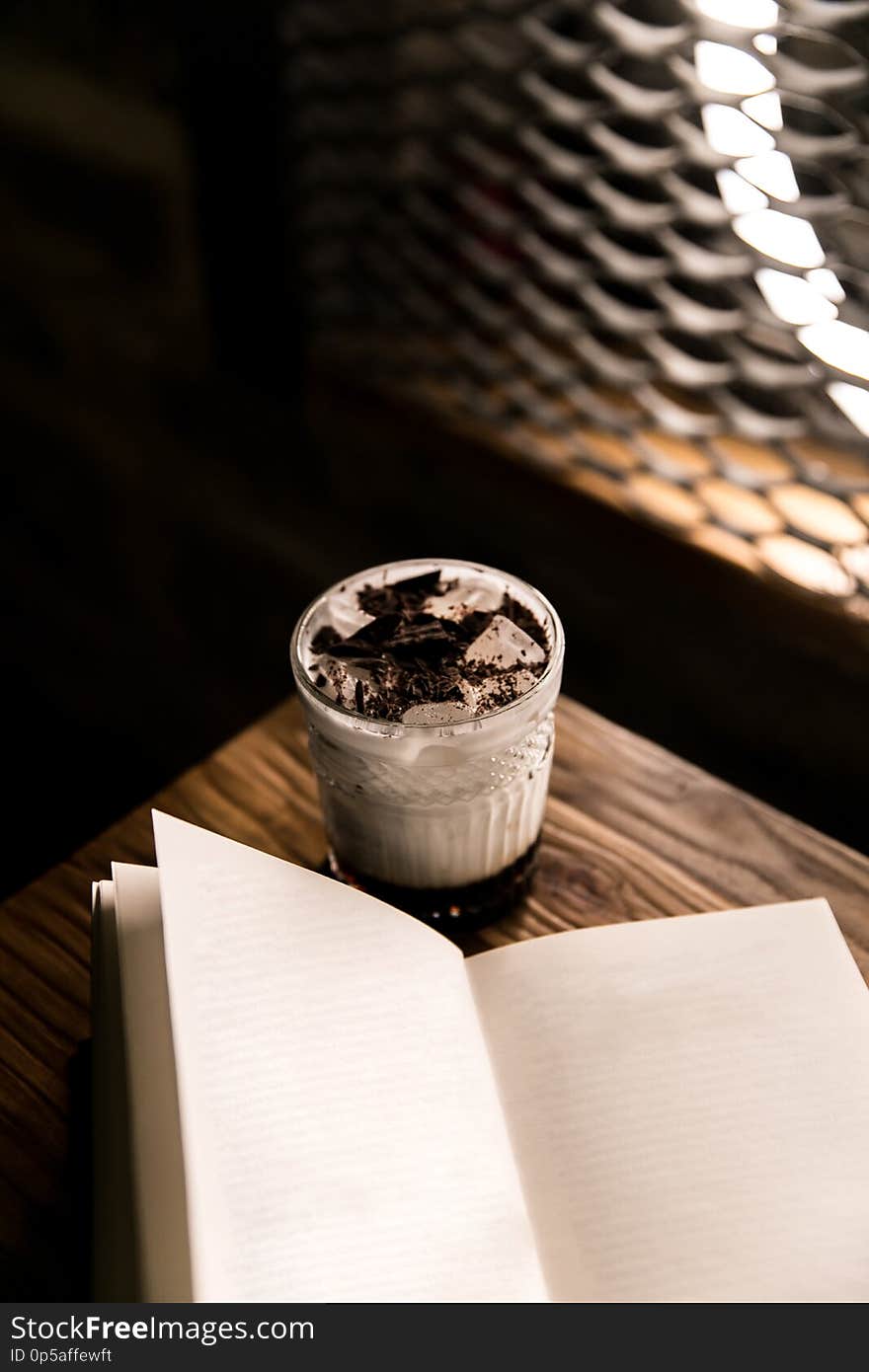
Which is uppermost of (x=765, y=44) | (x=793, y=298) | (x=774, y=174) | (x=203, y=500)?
(x=765, y=44)

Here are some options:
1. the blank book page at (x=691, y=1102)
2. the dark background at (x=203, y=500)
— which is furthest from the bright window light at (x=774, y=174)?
the blank book page at (x=691, y=1102)

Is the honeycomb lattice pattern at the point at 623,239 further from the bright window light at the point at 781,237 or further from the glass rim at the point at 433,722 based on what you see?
the glass rim at the point at 433,722

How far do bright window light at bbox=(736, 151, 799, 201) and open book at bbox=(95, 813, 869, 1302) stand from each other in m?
0.84

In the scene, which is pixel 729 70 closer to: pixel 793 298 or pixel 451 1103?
pixel 793 298

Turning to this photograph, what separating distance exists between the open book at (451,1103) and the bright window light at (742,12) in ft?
3.01

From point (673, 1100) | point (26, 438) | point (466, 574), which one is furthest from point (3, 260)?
point (673, 1100)

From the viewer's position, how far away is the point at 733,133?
1.26 metres

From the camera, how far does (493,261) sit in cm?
158

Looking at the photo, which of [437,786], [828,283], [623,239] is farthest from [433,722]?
[623,239]

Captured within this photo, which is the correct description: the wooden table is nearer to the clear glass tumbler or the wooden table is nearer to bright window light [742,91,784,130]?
the clear glass tumbler

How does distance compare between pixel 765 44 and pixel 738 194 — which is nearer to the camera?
pixel 765 44

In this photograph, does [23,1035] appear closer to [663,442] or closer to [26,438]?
[663,442]

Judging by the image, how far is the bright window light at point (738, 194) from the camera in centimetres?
125

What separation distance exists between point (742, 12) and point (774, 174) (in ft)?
0.50
